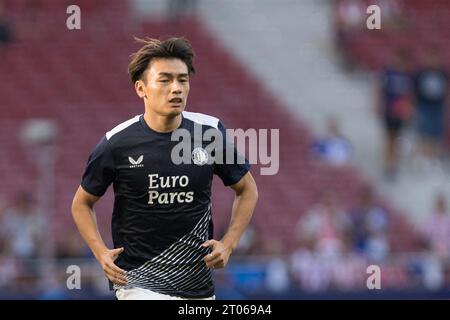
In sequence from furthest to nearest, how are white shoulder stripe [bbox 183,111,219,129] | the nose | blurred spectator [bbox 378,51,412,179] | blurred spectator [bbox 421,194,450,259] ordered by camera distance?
blurred spectator [bbox 378,51,412,179] < blurred spectator [bbox 421,194,450,259] < white shoulder stripe [bbox 183,111,219,129] < the nose

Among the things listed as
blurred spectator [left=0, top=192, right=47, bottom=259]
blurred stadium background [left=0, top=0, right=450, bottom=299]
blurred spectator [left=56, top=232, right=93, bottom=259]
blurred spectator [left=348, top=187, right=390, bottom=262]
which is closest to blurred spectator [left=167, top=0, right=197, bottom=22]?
blurred stadium background [left=0, top=0, right=450, bottom=299]

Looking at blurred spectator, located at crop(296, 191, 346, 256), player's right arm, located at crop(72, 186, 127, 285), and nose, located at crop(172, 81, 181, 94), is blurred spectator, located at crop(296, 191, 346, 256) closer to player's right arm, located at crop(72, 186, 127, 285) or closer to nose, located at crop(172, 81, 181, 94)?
player's right arm, located at crop(72, 186, 127, 285)

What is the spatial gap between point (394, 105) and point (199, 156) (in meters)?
11.2

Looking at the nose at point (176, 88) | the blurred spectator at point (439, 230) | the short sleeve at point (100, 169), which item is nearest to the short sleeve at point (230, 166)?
the nose at point (176, 88)

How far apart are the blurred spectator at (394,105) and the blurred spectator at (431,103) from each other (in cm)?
26

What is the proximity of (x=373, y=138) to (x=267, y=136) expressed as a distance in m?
1.67

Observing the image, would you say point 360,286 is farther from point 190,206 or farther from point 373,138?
point 190,206

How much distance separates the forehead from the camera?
7.26 metres

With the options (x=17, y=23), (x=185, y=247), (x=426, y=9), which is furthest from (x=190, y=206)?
(x=426, y=9)

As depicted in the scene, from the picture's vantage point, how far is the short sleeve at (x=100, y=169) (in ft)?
24.0

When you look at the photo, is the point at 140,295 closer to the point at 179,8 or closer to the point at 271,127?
the point at 271,127

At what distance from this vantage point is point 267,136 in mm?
19641

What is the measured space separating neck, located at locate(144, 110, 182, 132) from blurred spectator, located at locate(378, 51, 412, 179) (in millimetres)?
11185

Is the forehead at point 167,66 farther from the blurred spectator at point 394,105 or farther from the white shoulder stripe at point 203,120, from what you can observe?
the blurred spectator at point 394,105
